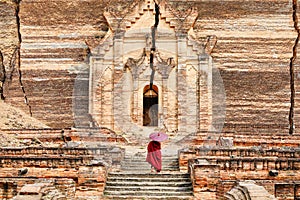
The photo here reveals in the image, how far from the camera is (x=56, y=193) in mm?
15062

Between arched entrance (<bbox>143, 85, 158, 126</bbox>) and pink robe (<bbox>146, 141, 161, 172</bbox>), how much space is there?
35.6 ft

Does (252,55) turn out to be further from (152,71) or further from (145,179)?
(145,179)

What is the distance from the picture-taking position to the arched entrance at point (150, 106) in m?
30.0

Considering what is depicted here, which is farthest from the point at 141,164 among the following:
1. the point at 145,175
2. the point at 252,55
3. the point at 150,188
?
the point at 252,55

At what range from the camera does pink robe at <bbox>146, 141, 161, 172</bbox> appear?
727 inches

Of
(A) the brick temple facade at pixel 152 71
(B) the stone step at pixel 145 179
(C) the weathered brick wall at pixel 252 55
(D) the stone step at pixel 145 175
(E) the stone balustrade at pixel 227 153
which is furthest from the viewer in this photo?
(C) the weathered brick wall at pixel 252 55

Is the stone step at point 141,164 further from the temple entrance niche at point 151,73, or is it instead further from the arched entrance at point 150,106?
the arched entrance at point 150,106

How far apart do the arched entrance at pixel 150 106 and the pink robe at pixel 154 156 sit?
10.8 metres

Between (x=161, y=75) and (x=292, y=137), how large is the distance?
6067 millimetres

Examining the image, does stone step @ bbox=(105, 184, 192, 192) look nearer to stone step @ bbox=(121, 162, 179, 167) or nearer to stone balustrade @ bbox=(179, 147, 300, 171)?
stone balustrade @ bbox=(179, 147, 300, 171)

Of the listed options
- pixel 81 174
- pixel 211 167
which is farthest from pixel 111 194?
pixel 211 167

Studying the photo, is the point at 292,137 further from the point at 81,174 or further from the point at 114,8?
the point at 81,174

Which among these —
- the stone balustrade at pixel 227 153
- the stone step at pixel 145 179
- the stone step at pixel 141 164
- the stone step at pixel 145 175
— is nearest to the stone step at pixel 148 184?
the stone step at pixel 145 179

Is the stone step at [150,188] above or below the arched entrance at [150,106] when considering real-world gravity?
below
